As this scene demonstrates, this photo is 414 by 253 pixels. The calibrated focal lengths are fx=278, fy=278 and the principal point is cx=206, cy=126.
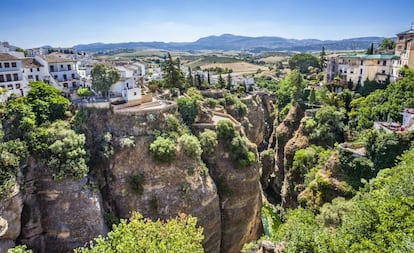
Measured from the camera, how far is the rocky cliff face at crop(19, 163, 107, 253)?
27.3 metres

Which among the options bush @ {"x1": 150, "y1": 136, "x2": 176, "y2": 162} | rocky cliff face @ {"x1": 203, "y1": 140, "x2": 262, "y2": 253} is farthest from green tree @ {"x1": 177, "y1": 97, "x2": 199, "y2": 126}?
bush @ {"x1": 150, "y1": 136, "x2": 176, "y2": 162}

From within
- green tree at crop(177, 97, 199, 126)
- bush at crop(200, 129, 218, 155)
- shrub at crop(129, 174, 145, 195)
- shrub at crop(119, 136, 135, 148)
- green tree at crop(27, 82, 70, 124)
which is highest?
green tree at crop(27, 82, 70, 124)

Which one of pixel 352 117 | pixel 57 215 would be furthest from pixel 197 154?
pixel 352 117

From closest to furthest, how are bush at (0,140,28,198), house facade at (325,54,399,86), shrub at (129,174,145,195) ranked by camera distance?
bush at (0,140,28,198) → shrub at (129,174,145,195) → house facade at (325,54,399,86)

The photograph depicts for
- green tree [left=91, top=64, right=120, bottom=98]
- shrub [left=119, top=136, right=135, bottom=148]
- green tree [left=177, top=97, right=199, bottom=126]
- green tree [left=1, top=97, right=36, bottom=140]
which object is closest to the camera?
green tree [left=1, top=97, right=36, bottom=140]

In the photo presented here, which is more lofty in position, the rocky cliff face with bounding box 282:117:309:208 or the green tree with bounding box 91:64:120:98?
the green tree with bounding box 91:64:120:98

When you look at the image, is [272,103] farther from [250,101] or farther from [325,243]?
[325,243]

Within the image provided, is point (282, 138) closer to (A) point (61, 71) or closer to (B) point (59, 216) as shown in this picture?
(B) point (59, 216)

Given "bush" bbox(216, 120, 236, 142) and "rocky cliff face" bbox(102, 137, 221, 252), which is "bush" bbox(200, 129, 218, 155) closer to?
"bush" bbox(216, 120, 236, 142)

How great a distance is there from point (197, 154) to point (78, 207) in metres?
14.0

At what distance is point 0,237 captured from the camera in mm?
23141

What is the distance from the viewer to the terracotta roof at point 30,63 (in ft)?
141

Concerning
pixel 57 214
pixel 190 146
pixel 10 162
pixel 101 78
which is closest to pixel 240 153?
pixel 190 146

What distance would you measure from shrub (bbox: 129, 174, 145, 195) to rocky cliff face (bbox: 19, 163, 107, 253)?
4.11m
